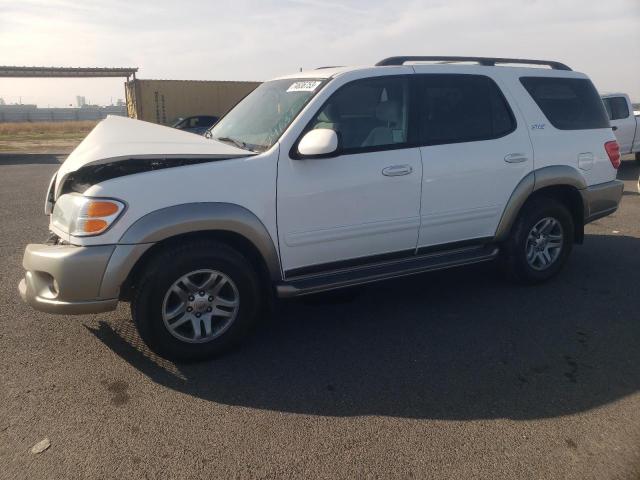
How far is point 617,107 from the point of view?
1232 centimetres

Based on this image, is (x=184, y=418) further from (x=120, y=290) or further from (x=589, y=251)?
(x=589, y=251)

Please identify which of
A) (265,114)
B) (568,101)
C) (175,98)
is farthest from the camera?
(175,98)

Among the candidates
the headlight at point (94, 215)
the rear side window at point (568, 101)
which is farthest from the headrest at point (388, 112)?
the headlight at point (94, 215)

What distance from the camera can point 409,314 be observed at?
14.1 feet

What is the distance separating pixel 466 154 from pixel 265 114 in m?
1.67

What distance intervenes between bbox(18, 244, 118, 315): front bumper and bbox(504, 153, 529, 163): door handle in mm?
3219

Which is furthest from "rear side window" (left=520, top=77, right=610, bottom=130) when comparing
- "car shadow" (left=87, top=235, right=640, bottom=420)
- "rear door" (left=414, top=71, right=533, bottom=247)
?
"car shadow" (left=87, top=235, right=640, bottom=420)

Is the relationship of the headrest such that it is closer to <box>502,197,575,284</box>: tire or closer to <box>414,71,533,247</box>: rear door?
<box>414,71,533,247</box>: rear door

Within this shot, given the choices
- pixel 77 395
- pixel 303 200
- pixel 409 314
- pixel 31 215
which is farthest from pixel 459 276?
pixel 31 215

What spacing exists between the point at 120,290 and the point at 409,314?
227 centimetres

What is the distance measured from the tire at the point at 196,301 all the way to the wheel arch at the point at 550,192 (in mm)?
2342

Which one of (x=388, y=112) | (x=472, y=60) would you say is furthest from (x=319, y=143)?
(x=472, y=60)

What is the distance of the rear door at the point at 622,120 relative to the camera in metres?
12.2

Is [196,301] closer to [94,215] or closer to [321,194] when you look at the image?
[94,215]
